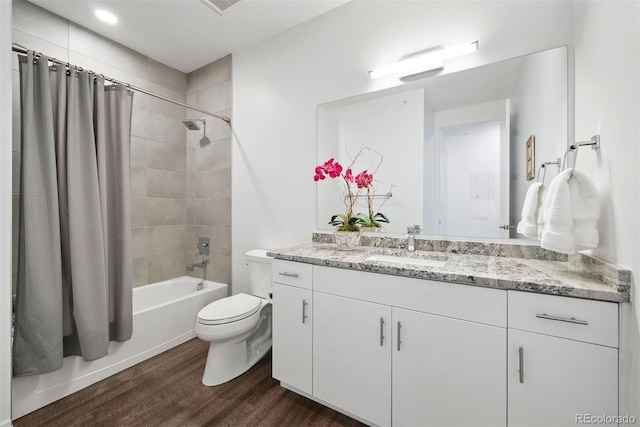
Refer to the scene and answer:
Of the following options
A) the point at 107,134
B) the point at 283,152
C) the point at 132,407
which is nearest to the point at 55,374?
the point at 132,407

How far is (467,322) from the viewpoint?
1.06 m

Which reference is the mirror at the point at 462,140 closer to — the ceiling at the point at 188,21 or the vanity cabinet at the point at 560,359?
the vanity cabinet at the point at 560,359

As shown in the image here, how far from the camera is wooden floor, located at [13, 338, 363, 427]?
1.41m

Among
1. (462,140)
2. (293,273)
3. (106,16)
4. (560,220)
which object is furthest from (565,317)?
(106,16)

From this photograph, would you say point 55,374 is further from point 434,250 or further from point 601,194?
point 601,194

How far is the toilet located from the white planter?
673 millimetres

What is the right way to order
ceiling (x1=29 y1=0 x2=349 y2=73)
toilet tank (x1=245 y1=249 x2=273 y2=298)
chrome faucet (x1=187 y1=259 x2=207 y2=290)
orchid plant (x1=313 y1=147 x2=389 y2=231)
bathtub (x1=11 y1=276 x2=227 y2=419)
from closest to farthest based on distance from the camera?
bathtub (x1=11 y1=276 x2=227 y2=419)
orchid plant (x1=313 y1=147 x2=389 y2=231)
ceiling (x1=29 y1=0 x2=349 y2=73)
toilet tank (x1=245 y1=249 x2=273 y2=298)
chrome faucet (x1=187 y1=259 x2=207 y2=290)

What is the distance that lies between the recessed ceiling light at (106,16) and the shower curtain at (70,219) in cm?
67

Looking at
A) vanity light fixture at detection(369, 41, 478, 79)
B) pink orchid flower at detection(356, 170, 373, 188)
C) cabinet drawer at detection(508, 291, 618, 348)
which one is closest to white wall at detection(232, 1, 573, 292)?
vanity light fixture at detection(369, 41, 478, 79)

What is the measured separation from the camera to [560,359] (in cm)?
91

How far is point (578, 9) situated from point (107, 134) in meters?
2.75

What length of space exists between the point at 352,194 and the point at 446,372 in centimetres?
120

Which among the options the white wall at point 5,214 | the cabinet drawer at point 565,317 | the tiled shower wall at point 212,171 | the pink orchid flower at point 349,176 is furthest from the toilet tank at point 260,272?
the cabinet drawer at point 565,317

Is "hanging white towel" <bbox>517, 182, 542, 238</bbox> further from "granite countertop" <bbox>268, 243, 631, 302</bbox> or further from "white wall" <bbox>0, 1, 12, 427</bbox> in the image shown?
"white wall" <bbox>0, 1, 12, 427</bbox>
